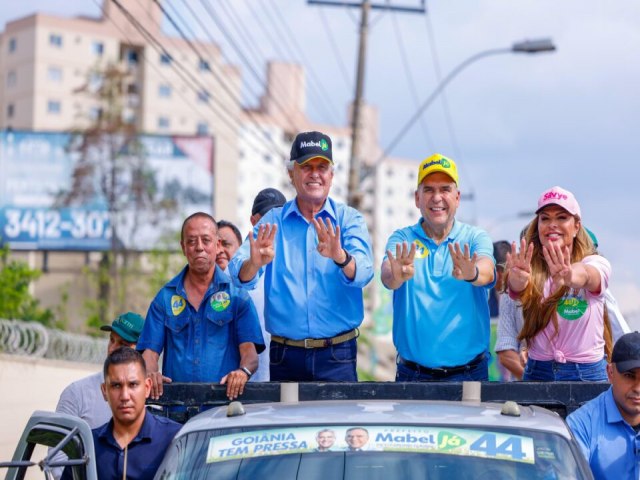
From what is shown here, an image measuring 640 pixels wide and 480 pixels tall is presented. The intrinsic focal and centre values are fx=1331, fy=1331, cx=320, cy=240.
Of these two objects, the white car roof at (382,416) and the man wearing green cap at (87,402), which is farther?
the man wearing green cap at (87,402)

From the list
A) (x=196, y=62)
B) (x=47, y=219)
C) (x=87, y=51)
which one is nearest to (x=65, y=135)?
(x=47, y=219)

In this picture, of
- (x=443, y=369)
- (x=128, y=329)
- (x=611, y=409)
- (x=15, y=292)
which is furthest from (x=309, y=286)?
(x=15, y=292)

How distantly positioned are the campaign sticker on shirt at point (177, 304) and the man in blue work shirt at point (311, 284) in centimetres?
32

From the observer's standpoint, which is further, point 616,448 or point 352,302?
point 352,302

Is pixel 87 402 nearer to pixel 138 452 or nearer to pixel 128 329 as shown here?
pixel 128 329

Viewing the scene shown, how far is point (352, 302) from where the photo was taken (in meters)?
7.17

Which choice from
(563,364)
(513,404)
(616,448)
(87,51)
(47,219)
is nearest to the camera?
(513,404)

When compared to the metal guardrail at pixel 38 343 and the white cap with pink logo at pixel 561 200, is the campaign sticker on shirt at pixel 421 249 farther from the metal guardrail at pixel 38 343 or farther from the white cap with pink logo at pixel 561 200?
the metal guardrail at pixel 38 343

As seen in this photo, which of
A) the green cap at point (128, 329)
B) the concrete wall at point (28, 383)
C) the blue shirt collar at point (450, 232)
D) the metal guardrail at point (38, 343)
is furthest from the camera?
the metal guardrail at point (38, 343)

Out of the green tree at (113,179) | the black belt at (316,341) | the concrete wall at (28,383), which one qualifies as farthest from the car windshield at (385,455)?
the green tree at (113,179)

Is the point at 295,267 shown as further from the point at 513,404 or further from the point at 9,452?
the point at 9,452

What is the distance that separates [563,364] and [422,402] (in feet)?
6.51

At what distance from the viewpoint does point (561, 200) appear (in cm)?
697

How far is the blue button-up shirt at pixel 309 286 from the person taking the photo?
7.05 metres
